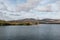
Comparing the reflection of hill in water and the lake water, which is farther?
the lake water

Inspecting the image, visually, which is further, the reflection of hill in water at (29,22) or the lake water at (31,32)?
the lake water at (31,32)

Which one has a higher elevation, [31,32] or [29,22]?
[29,22]

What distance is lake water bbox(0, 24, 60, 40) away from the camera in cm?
290

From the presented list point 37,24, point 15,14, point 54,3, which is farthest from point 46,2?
point 15,14

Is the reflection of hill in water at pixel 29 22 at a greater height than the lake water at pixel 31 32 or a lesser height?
greater

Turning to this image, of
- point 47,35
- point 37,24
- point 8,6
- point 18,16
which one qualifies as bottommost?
point 47,35

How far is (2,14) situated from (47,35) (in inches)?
44.3

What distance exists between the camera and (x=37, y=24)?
9.29 ft

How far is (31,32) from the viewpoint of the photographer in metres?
3.13

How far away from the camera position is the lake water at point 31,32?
9.52 ft

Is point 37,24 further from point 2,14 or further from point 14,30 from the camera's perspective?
point 2,14

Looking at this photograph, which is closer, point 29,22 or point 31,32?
point 29,22

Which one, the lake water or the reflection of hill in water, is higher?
the reflection of hill in water

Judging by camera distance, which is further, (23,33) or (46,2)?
(23,33)
